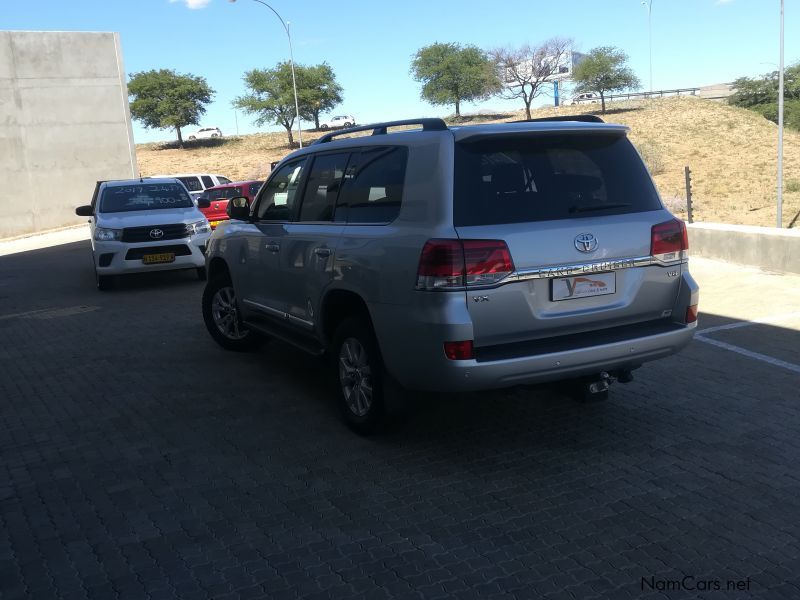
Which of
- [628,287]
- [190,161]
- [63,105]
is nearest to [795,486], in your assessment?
[628,287]

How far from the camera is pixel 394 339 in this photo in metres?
4.68

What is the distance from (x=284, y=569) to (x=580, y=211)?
2.50 metres

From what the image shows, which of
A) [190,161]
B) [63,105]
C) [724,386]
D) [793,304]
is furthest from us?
[190,161]

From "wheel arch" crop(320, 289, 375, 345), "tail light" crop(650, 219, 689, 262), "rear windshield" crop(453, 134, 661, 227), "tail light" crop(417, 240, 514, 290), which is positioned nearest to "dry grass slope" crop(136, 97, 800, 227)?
"tail light" crop(650, 219, 689, 262)

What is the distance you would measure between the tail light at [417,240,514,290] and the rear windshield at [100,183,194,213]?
10535 mm

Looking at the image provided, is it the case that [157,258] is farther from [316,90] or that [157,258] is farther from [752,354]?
[316,90]

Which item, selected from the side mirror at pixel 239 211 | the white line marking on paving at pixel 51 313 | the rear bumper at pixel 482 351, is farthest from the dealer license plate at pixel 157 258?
the rear bumper at pixel 482 351

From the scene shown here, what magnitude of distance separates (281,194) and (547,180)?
2597 mm

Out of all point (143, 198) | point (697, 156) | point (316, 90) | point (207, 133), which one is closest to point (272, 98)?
point (316, 90)

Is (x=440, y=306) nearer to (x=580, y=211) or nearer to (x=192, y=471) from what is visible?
(x=580, y=211)

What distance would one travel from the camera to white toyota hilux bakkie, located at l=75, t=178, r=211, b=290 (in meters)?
12.7

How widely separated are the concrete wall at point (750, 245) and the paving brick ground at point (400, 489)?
381 centimetres

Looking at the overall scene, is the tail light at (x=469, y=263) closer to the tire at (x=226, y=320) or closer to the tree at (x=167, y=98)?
the tire at (x=226, y=320)

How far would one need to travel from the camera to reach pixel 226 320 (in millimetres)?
7980
